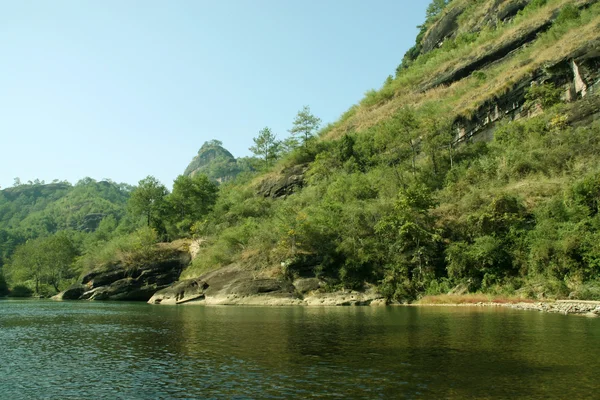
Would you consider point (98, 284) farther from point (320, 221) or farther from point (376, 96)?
point (376, 96)

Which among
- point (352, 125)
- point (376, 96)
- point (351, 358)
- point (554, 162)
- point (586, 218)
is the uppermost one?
point (376, 96)

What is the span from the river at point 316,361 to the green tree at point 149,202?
62184 millimetres

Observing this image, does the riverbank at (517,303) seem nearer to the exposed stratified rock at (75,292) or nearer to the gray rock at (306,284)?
the gray rock at (306,284)

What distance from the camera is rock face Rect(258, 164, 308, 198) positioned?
83.3 m

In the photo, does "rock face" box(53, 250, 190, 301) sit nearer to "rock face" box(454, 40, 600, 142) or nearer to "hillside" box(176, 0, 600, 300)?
"hillside" box(176, 0, 600, 300)

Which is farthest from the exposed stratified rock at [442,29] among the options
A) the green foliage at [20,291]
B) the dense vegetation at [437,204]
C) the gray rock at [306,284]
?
the green foliage at [20,291]

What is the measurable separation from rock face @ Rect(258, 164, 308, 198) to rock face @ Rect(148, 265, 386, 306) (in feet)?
87.5

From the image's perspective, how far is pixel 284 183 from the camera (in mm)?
85062

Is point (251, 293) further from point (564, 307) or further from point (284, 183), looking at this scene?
point (284, 183)

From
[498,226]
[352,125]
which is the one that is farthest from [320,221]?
[352,125]

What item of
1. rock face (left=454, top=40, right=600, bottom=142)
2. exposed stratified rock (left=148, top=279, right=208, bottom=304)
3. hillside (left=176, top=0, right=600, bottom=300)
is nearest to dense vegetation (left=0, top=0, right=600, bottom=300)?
hillside (left=176, top=0, right=600, bottom=300)

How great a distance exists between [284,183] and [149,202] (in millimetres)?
28826

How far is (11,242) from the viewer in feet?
525

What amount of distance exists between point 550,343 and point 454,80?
2929 inches
